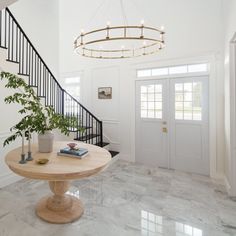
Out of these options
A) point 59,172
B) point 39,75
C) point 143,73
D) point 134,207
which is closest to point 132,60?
point 143,73

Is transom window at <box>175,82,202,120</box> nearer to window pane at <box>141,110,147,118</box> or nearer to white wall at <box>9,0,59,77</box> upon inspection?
window pane at <box>141,110,147,118</box>

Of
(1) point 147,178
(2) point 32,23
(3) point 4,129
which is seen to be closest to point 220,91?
(1) point 147,178

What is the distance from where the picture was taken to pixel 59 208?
235 cm

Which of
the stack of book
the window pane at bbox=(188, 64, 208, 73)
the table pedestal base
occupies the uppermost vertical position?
the window pane at bbox=(188, 64, 208, 73)

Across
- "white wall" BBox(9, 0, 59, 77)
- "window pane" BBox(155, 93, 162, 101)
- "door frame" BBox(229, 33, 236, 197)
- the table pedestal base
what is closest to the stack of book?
the table pedestal base

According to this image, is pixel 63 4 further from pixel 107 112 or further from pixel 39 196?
pixel 39 196

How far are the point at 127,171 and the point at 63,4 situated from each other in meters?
5.35

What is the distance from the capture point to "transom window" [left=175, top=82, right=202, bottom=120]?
3884mm

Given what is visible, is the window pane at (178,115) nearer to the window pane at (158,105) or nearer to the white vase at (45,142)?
the window pane at (158,105)

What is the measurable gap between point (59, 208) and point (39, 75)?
10.0 ft

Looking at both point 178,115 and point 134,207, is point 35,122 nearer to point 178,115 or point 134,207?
point 134,207

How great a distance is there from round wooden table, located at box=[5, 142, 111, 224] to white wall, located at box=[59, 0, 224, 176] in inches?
93.0

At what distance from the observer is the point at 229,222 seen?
2.27m

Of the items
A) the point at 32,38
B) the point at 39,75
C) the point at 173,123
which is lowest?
the point at 173,123
